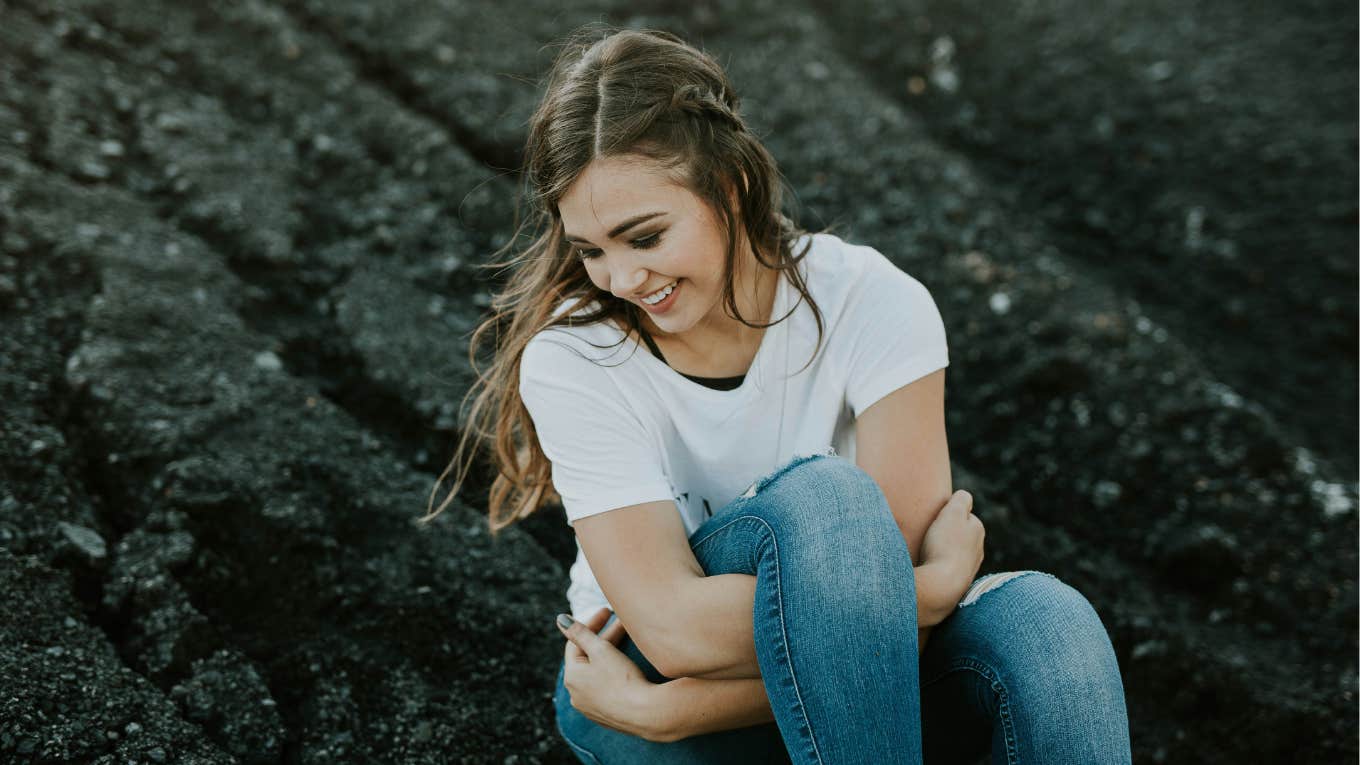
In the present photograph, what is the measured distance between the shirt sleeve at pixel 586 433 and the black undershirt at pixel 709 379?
0.12 m

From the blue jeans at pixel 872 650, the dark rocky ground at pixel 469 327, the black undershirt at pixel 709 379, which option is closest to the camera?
the blue jeans at pixel 872 650

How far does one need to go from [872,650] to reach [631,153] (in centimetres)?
85

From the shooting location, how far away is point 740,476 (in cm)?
188

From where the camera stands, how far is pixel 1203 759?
2.28 m

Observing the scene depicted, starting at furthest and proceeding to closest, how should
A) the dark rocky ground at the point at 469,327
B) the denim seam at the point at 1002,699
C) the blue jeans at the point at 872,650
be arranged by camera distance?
the dark rocky ground at the point at 469,327, the denim seam at the point at 1002,699, the blue jeans at the point at 872,650

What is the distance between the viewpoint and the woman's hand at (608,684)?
1.63 metres

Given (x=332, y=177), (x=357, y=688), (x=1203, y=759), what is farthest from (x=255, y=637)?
(x=1203, y=759)

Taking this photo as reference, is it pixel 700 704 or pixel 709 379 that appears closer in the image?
pixel 700 704

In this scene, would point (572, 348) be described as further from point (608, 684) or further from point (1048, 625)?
point (1048, 625)

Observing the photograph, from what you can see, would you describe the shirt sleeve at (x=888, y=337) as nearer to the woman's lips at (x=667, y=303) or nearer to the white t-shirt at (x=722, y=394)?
the white t-shirt at (x=722, y=394)

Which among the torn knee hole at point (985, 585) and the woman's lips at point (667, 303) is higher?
the woman's lips at point (667, 303)

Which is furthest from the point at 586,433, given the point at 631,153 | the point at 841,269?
the point at 841,269

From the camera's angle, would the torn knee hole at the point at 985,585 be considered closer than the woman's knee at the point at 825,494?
No

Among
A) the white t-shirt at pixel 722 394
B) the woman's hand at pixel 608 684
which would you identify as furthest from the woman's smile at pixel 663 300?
the woman's hand at pixel 608 684
